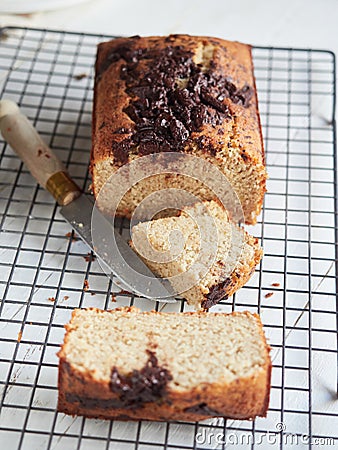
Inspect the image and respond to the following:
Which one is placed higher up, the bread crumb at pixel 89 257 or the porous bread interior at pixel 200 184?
the porous bread interior at pixel 200 184

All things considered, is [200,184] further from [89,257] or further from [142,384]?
[142,384]

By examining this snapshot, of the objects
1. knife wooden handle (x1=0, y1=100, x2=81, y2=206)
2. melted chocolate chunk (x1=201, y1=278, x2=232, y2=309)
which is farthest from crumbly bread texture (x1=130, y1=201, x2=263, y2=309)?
knife wooden handle (x1=0, y1=100, x2=81, y2=206)

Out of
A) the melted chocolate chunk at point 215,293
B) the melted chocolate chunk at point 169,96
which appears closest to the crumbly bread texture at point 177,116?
the melted chocolate chunk at point 169,96

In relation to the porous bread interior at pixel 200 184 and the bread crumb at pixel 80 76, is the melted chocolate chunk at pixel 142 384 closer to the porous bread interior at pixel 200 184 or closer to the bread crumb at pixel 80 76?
the porous bread interior at pixel 200 184

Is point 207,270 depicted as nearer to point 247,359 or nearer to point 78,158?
point 247,359

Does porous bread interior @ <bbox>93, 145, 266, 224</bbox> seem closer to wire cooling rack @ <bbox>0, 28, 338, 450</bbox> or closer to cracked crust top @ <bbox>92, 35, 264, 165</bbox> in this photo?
cracked crust top @ <bbox>92, 35, 264, 165</bbox>

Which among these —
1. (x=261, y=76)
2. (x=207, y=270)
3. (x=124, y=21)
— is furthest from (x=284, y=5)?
(x=207, y=270)
